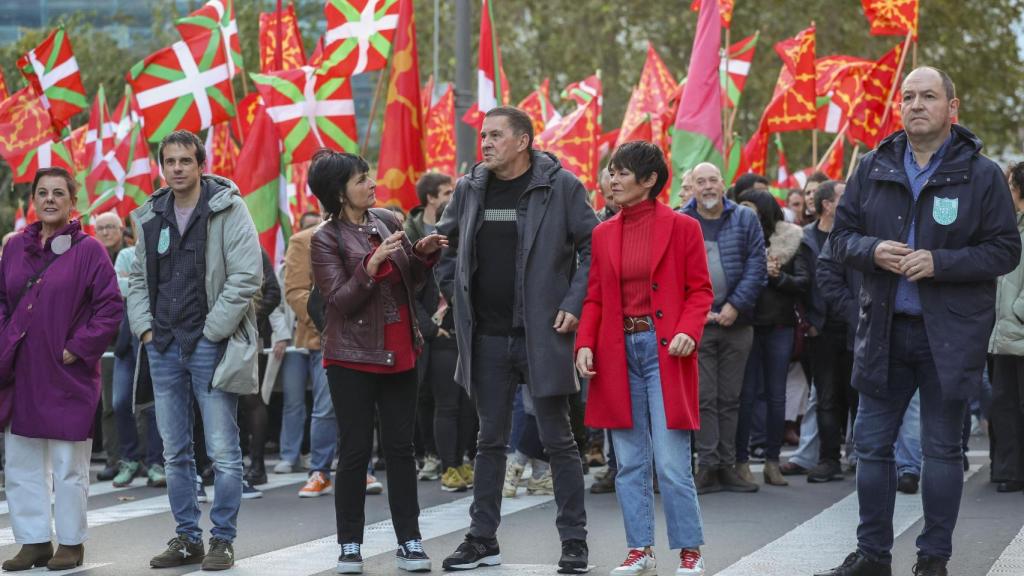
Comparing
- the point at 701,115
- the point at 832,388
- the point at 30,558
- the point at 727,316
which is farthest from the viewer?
the point at 701,115

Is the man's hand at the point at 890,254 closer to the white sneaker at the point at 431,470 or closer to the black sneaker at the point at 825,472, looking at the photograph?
the black sneaker at the point at 825,472

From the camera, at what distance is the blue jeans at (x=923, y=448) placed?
636cm

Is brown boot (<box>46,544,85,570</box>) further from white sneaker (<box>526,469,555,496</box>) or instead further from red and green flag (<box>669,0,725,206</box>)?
red and green flag (<box>669,0,725,206</box>)

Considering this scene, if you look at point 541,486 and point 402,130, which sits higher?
point 402,130

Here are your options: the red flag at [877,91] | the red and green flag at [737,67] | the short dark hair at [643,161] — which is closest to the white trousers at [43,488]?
the short dark hair at [643,161]

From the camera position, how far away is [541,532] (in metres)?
8.31

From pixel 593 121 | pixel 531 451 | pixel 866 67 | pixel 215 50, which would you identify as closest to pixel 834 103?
pixel 866 67

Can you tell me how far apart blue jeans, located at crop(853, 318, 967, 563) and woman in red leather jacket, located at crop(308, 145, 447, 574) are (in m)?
2.02

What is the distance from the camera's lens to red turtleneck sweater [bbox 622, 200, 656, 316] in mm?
6773

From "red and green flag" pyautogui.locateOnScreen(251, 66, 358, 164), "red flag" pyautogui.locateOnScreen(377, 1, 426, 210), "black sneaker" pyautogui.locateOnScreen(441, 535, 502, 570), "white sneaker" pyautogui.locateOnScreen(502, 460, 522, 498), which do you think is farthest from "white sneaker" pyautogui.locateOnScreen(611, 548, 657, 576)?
"red and green flag" pyautogui.locateOnScreen(251, 66, 358, 164)

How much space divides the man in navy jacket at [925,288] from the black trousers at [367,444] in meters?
2.03

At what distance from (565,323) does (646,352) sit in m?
0.46

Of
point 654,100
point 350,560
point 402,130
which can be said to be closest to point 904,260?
point 350,560

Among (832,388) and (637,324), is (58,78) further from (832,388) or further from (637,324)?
(637,324)
